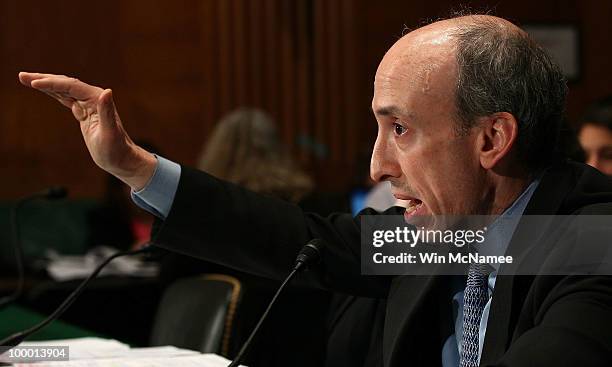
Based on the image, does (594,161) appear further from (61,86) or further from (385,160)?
(61,86)

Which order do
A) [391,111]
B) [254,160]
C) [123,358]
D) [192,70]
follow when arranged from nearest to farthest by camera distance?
[391,111] → [123,358] → [254,160] → [192,70]

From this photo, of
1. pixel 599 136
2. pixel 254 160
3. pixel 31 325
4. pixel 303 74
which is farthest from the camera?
pixel 303 74

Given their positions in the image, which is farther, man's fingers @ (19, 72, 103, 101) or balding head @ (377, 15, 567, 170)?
man's fingers @ (19, 72, 103, 101)

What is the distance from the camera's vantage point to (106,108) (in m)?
1.77

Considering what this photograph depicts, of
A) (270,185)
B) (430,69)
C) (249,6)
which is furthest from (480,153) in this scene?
(249,6)

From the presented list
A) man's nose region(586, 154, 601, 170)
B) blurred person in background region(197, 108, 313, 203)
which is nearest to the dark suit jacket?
man's nose region(586, 154, 601, 170)

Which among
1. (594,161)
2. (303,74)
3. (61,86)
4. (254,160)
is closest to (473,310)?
(61,86)

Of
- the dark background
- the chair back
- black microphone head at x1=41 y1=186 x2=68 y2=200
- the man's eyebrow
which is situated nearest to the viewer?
the man's eyebrow

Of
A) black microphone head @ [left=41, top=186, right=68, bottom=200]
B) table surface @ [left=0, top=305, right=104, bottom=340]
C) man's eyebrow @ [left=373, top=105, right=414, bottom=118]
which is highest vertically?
man's eyebrow @ [left=373, top=105, right=414, bottom=118]

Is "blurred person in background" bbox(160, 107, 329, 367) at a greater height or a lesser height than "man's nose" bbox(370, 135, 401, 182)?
lesser

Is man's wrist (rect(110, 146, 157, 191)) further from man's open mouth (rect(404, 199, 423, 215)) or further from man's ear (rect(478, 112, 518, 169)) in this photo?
man's ear (rect(478, 112, 518, 169))

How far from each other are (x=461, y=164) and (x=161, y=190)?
60 cm

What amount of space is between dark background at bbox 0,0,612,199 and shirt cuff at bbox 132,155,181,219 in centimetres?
556

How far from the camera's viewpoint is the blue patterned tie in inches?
66.6
